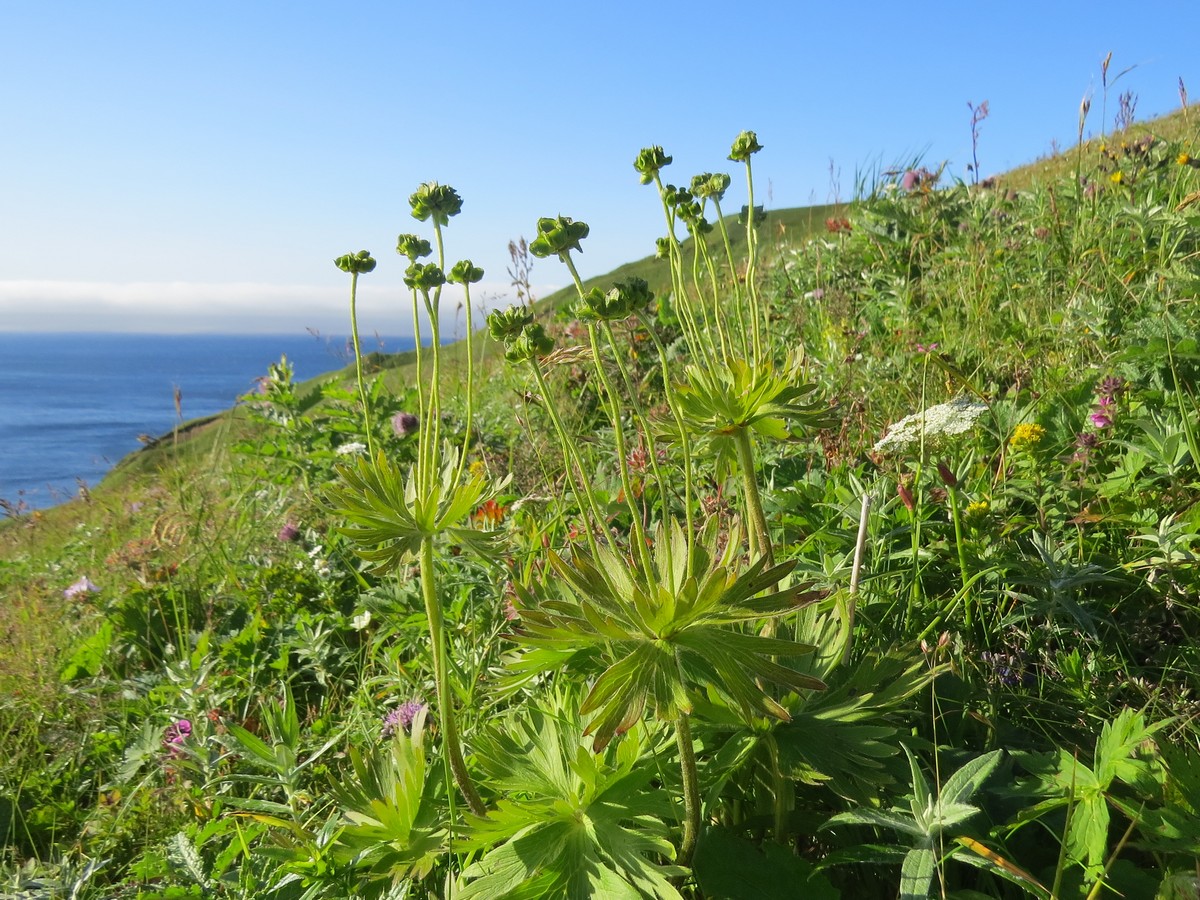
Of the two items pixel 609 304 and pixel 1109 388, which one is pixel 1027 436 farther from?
pixel 609 304

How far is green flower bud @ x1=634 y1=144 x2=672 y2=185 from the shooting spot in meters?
1.71

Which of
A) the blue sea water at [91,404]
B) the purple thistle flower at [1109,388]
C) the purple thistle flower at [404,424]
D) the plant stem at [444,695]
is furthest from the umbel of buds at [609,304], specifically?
the blue sea water at [91,404]

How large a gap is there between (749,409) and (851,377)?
6.70 ft

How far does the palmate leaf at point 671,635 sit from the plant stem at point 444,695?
27 centimetres

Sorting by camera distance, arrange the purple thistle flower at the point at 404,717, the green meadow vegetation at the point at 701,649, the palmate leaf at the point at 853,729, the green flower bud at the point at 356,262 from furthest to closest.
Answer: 1. the purple thistle flower at the point at 404,717
2. the green flower bud at the point at 356,262
3. the palmate leaf at the point at 853,729
4. the green meadow vegetation at the point at 701,649

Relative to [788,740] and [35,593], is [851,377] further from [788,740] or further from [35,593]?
[35,593]

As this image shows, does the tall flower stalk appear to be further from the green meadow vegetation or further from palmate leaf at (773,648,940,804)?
palmate leaf at (773,648,940,804)

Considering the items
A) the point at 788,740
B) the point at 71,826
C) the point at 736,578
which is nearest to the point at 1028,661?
the point at 788,740

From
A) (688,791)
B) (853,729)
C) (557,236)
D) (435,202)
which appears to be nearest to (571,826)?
(688,791)

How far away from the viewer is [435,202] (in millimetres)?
1691

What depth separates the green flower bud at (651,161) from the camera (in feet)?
5.63

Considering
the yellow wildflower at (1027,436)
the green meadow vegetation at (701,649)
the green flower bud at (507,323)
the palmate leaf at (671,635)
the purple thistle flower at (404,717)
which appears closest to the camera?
the palmate leaf at (671,635)

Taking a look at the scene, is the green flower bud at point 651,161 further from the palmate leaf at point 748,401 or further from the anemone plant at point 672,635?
the anemone plant at point 672,635

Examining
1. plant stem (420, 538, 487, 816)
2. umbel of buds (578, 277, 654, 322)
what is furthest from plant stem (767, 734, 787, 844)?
umbel of buds (578, 277, 654, 322)
